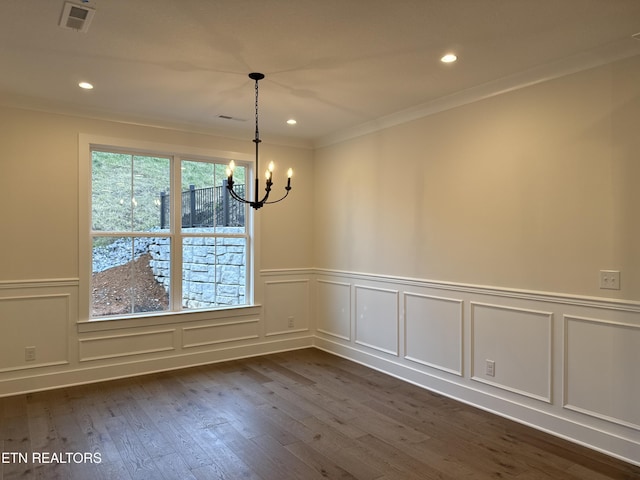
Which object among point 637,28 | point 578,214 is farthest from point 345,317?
point 637,28

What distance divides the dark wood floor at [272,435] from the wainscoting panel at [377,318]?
1.55 feet

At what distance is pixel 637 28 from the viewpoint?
251cm

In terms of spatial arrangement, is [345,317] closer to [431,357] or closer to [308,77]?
[431,357]

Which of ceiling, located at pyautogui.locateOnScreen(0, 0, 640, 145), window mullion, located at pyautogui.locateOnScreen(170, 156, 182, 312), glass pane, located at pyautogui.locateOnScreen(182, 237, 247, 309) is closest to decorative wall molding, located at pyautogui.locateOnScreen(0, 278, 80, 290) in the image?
window mullion, located at pyautogui.locateOnScreen(170, 156, 182, 312)

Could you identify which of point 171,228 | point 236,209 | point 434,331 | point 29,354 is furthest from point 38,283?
point 434,331

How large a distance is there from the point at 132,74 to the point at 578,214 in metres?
3.42

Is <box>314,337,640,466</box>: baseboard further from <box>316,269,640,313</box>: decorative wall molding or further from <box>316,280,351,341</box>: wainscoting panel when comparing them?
<box>316,269,640,313</box>: decorative wall molding

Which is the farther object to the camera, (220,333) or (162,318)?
(220,333)

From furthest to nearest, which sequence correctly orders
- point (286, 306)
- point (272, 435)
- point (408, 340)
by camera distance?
point (286, 306) < point (408, 340) < point (272, 435)

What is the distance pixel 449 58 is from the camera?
2945 millimetres

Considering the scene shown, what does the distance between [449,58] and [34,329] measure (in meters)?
4.22

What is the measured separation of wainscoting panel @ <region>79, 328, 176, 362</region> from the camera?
417 centimetres

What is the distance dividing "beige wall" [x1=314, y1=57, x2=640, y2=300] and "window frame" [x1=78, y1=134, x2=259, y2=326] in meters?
1.34

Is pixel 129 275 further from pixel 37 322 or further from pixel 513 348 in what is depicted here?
pixel 513 348
